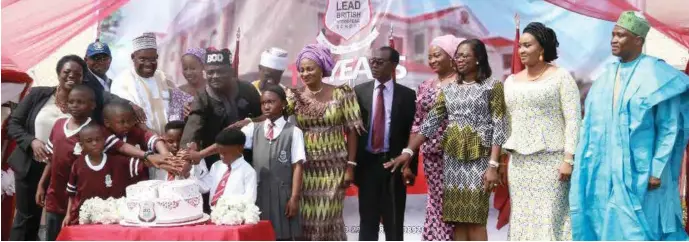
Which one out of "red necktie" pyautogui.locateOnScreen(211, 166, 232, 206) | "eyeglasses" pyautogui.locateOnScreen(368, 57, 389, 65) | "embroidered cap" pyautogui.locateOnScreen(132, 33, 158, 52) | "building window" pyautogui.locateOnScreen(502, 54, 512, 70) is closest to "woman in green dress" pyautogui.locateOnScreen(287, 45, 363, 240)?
"eyeglasses" pyautogui.locateOnScreen(368, 57, 389, 65)

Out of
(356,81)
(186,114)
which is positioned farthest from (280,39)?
(186,114)

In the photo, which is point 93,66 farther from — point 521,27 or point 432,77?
point 521,27

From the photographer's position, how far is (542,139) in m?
5.85

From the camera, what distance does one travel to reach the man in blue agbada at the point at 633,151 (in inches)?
218

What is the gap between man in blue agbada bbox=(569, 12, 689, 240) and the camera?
555 centimetres

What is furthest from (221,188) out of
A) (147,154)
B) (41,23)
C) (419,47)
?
(41,23)

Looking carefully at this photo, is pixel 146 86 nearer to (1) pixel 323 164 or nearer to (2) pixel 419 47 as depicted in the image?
(1) pixel 323 164

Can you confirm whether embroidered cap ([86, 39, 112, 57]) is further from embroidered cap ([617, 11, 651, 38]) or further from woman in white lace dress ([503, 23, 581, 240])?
embroidered cap ([617, 11, 651, 38])

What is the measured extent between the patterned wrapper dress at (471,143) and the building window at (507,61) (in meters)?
1.14

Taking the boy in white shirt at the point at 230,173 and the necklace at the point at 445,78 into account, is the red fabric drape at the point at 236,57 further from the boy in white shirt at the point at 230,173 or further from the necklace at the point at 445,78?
the necklace at the point at 445,78

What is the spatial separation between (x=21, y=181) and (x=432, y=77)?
3.24 metres

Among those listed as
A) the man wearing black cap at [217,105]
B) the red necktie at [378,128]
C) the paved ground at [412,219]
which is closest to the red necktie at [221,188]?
the man wearing black cap at [217,105]

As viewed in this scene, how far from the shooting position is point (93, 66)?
6.97 meters

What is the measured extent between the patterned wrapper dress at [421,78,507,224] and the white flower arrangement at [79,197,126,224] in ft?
6.93
